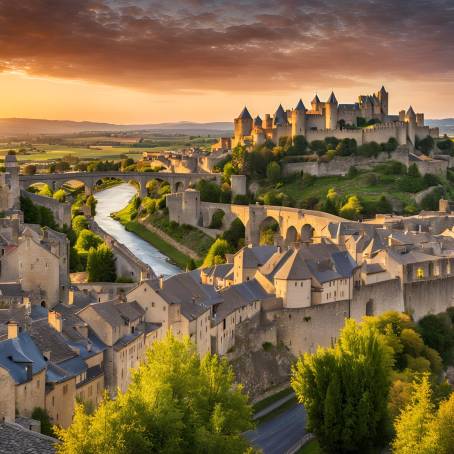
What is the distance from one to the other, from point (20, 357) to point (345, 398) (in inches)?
482

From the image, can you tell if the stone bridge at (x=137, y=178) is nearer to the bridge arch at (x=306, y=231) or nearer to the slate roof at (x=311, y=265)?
the bridge arch at (x=306, y=231)

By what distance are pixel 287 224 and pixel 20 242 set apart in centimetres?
3527

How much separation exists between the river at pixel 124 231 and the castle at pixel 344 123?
16959 mm

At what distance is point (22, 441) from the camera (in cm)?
2117

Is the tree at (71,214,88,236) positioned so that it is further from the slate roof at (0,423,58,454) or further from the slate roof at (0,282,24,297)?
the slate roof at (0,423,58,454)

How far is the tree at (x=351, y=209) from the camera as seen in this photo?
71950mm

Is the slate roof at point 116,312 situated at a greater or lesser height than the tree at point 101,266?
greater

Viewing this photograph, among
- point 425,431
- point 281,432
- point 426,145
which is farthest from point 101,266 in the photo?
point 426,145

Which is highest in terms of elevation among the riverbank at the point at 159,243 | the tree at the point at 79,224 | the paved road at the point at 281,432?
the tree at the point at 79,224

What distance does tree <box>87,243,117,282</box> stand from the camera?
52.8 metres

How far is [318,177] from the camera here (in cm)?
8612

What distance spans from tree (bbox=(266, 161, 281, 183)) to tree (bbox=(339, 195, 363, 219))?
13811 millimetres

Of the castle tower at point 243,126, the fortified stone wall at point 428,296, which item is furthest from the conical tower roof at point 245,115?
the fortified stone wall at point 428,296

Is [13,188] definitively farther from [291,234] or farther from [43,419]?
[43,419]
